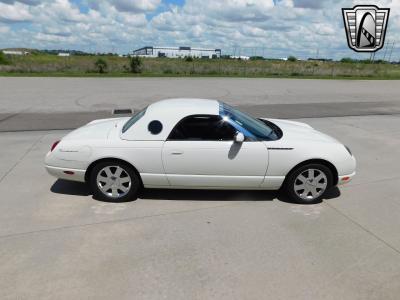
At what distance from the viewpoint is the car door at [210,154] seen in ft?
13.5

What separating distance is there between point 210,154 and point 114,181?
51.5 inches

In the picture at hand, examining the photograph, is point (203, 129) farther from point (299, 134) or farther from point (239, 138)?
point (299, 134)

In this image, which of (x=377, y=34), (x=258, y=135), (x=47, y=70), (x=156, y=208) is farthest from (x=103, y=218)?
(x=47, y=70)

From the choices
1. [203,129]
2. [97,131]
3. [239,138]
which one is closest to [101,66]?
[97,131]

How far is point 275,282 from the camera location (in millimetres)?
2826

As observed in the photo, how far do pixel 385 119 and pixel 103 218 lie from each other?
33.6ft

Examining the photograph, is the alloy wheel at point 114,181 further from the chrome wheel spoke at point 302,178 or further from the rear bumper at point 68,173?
the chrome wheel spoke at point 302,178

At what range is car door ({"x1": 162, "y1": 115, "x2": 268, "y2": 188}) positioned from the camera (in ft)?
13.5

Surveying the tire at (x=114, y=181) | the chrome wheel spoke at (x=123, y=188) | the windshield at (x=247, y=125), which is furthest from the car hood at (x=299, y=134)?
the chrome wheel spoke at (x=123, y=188)

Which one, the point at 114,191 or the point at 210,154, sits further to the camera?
the point at 114,191

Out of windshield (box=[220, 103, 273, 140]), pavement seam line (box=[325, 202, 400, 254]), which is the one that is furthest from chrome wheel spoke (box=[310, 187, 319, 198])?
windshield (box=[220, 103, 273, 140])

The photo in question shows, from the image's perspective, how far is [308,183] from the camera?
4.34m

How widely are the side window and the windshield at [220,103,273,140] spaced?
11 centimetres

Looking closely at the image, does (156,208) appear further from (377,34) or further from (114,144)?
(377,34)
